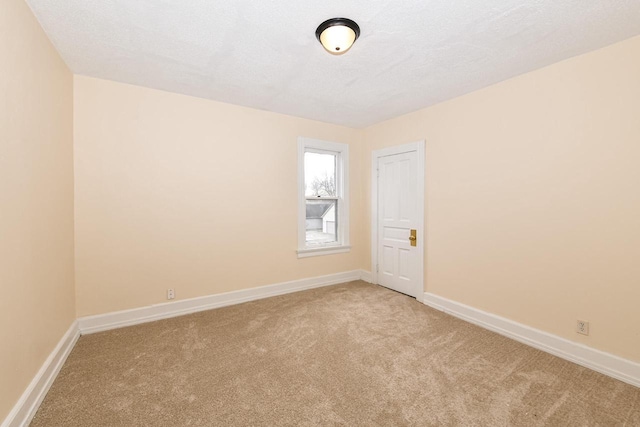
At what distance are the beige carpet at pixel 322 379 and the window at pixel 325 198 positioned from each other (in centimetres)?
162

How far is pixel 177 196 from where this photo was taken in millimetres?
3197

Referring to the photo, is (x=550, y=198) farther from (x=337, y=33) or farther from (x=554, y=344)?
(x=337, y=33)

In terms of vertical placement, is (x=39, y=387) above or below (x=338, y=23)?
below

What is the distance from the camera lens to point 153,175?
10.0 feet

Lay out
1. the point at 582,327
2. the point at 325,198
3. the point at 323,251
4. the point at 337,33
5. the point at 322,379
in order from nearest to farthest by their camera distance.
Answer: the point at 337,33, the point at 322,379, the point at 582,327, the point at 323,251, the point at 325,198

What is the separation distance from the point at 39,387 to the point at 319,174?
3.65m

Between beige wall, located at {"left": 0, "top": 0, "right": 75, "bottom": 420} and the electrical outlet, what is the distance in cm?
394

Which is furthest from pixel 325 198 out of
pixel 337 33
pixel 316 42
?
pixel 337 33

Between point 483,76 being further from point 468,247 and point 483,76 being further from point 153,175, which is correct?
point 153,175

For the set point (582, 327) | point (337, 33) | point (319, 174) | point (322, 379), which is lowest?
point (322, 379)

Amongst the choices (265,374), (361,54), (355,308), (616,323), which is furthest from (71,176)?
(616,323)

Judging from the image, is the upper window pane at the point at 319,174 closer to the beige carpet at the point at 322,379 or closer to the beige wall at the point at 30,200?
the beige carpet at the point at 322,379

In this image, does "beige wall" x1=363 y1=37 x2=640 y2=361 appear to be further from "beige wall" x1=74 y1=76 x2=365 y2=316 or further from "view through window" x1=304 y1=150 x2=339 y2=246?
"beige wall" x1=74 y1=76 x2=365 y2=316

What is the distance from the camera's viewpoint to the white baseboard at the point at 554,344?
2.07m
